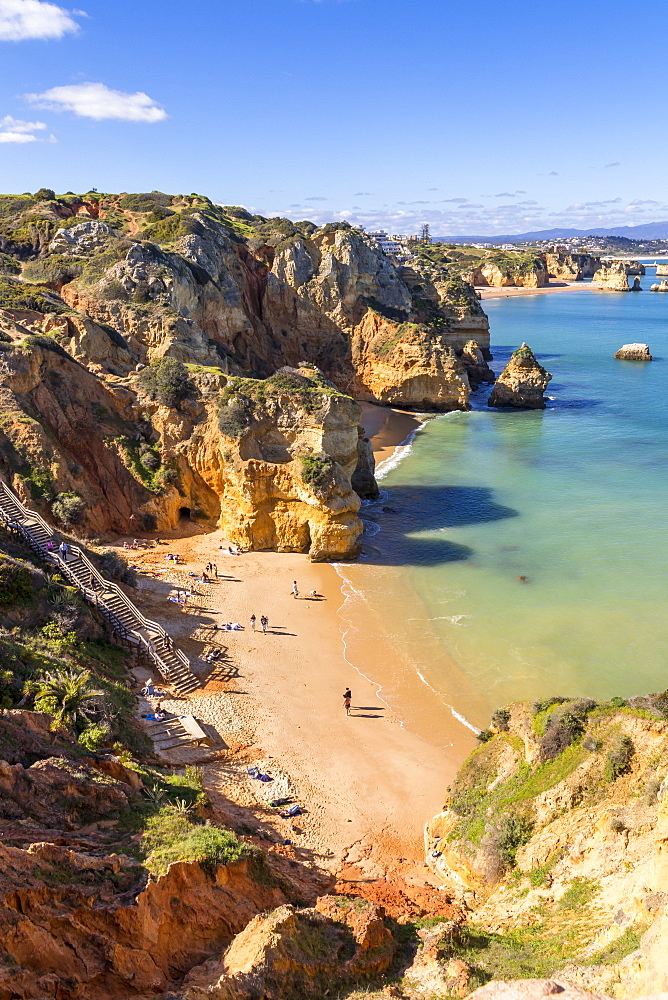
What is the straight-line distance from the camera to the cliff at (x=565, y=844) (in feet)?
30.6

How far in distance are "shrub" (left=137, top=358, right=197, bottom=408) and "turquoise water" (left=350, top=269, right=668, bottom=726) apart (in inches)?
416

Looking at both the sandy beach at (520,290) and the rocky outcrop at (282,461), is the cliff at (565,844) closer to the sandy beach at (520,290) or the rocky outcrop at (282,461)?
the rocky outcrop at (282,461)

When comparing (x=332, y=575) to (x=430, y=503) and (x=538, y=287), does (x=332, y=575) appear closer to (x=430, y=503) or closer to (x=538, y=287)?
(x=430, y=503)

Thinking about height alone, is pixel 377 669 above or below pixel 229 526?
below

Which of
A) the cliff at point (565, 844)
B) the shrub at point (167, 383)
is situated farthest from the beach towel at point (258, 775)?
the shrub at point (167, 383)

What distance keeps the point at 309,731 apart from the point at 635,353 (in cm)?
7400

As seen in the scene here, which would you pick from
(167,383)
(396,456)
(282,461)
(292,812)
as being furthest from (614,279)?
(292,812)

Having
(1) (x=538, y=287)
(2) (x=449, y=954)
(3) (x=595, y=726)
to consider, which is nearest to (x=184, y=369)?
(3) (x=595, y=726)

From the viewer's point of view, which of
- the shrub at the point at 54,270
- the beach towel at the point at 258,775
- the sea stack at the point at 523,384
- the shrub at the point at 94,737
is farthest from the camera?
the sea stack at the point at 523,384

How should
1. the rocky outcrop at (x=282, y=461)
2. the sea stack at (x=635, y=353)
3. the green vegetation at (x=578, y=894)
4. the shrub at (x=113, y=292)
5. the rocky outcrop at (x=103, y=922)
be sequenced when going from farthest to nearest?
1. the sea stack at (x=635, y=353)
2. the shrub at (x=113, y=292)
3. the rocky outcrop at (x=282, y=461)
4. the green vegetation at (x=578, y=894)
5. the rocky outcrop at (x=103, y=922)

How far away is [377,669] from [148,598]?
8.06 m

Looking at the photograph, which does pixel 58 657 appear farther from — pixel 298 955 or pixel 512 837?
pixel 512 837

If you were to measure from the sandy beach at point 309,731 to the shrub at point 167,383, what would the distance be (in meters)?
7.47

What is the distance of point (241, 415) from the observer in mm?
30969
